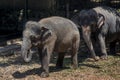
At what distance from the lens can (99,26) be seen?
1197 cm

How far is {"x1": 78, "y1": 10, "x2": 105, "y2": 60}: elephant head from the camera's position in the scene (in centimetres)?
1165

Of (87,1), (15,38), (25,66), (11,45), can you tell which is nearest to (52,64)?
(25,66)

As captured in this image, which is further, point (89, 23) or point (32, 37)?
point (89, 23)

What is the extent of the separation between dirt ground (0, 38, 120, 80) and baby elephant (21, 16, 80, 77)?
45 centimetres

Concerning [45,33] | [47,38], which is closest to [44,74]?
[47,38]

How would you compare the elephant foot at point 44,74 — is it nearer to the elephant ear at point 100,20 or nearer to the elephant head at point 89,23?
the elephant head at point 89,23

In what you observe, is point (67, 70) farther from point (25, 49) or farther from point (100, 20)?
point (100, 20)

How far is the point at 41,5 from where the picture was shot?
1914 cm

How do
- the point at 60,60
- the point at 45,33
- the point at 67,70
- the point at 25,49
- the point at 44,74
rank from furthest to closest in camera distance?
the point at 60,60
the point at 67,70
the point at 44,74
the point at 45,33
the point at 25,49

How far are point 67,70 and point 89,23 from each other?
1.75m

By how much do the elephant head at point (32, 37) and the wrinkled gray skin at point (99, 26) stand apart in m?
2.23

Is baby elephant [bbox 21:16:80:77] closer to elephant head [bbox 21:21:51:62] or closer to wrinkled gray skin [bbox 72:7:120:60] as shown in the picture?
elephant head [bbox 21:21:51:62]

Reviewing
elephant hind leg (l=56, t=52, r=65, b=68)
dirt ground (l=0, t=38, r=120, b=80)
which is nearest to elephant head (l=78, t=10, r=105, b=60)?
dirt ground (l=0, t=38, r=120, b=80)

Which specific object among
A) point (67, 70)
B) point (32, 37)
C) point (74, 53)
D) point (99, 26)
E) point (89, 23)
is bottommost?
point (67, 70)
